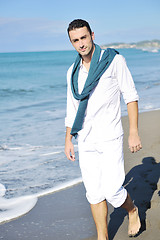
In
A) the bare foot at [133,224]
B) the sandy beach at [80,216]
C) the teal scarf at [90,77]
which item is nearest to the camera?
the teal scarf at [90,77]

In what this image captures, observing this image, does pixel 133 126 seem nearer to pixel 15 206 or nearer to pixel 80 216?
pixel 80 216

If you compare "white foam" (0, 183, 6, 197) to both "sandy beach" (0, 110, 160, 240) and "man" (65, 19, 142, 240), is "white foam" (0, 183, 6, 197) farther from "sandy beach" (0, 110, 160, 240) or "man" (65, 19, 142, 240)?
"man" (65, 19, 142, 240)

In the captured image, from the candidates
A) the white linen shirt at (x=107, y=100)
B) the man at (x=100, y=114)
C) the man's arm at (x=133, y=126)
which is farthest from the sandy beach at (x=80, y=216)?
the white linen shirt at (x=107, y=100)

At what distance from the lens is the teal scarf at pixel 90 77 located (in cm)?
275

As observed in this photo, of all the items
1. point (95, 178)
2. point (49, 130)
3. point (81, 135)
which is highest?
point (81, 135)

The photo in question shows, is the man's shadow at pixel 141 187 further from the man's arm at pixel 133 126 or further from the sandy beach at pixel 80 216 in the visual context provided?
the man's arm at pixel 133 126

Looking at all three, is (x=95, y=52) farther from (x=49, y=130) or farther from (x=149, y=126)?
(x=49, y=130)

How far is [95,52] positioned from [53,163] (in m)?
3.21

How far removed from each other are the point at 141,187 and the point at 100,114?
73.6 inches

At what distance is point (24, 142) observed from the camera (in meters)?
7.38

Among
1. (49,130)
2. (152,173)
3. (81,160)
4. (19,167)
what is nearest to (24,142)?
(49,130)

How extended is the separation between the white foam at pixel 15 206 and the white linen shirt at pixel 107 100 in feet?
5.15

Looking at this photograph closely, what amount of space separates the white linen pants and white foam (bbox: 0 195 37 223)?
4.44ft

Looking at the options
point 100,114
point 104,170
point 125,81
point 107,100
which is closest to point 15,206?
point 104,170
